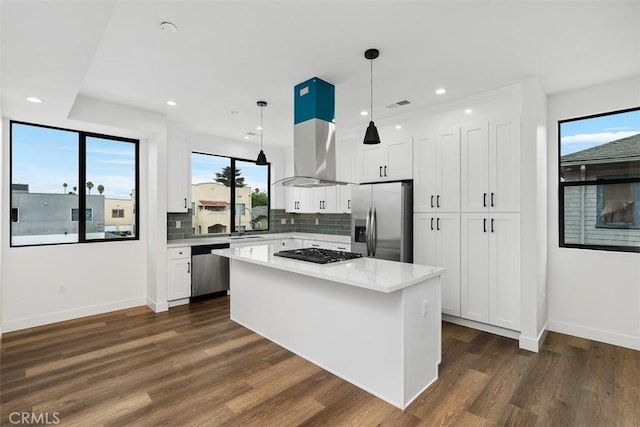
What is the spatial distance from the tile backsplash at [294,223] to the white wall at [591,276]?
316cm

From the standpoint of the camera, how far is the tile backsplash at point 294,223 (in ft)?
17.0

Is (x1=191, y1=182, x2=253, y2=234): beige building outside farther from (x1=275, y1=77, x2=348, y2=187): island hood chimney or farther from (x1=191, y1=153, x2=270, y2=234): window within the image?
(x1=275, y1=77, x2=348, y2=187): island hood chimney

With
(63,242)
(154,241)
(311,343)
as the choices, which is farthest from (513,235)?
(63,242)

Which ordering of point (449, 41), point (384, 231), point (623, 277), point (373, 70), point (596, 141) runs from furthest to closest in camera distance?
point (384, 231), point (596, 141), point (623, 277), point (373, 70), point (449, 41)

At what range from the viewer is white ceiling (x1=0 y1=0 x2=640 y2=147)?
2.04 meters

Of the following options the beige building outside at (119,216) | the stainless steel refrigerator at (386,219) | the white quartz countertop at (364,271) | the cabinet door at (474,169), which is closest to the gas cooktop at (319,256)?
the white quartz countertop at (364,271)

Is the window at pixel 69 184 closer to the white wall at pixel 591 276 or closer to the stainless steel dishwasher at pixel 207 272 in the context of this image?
the stainless steel dishwasher at pixel 207 272

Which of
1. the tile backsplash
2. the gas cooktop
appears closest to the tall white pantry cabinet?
the gas cooktop

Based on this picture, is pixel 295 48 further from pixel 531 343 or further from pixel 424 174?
pixel 531 343

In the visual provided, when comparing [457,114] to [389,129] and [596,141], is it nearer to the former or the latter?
[389,129]

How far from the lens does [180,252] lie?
465 cm

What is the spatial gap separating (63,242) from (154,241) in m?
1.02

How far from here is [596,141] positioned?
3.45 meters

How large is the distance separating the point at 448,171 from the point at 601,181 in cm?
153
